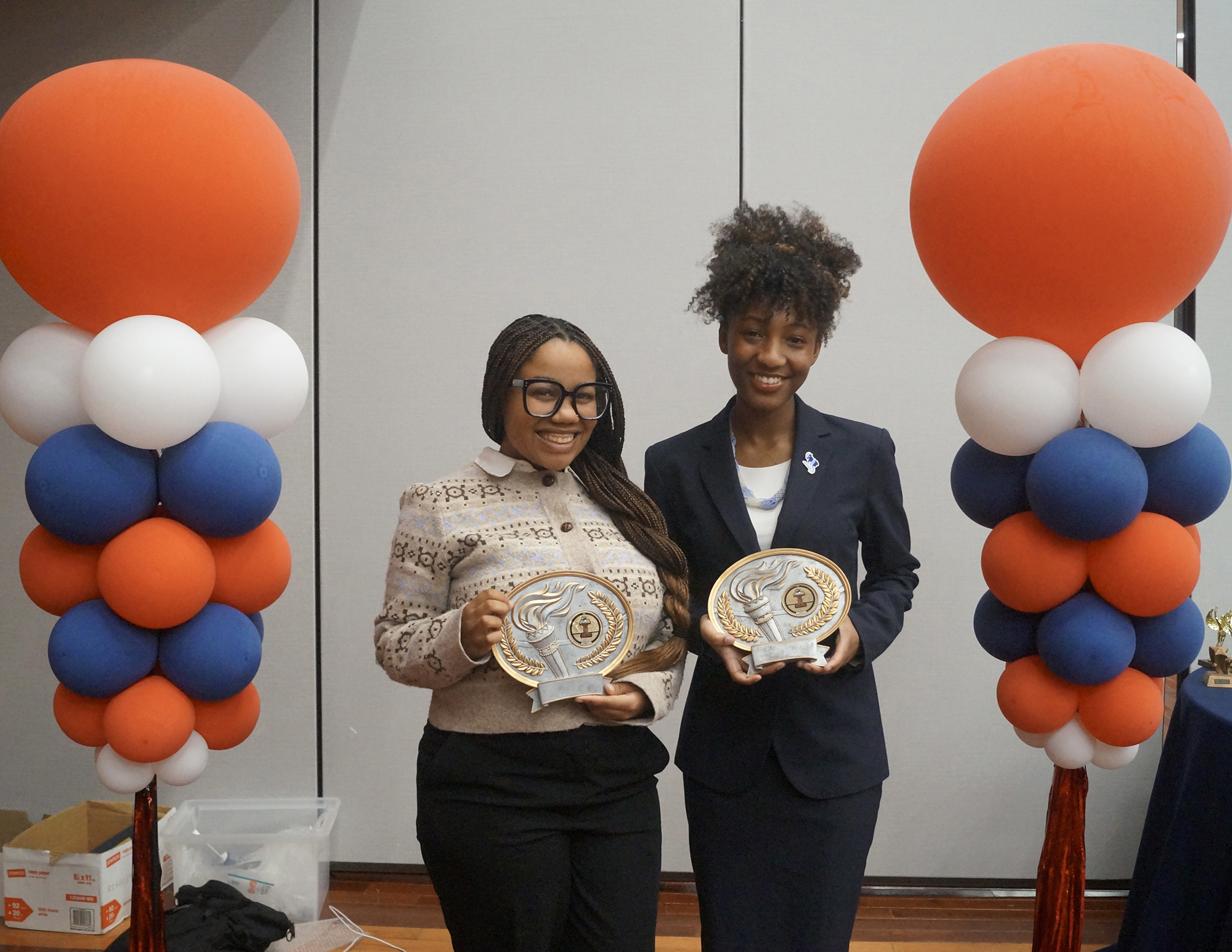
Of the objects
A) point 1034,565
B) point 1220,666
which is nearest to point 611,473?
point 1034,565

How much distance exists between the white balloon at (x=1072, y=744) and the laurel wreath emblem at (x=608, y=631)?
78cm

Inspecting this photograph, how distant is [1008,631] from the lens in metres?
1.65

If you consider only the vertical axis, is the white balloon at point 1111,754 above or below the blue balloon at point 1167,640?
below

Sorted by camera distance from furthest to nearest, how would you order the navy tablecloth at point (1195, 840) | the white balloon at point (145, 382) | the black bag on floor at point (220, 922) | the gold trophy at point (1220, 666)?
the black bag on floor at point (220, 922) < the gold trophy at point (1220, 666) < the navy tablecloth at point (1195, 840) < the white balloon at point (145, 382)

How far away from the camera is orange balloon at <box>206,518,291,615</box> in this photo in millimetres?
1587

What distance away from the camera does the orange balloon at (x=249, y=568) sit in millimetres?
1587

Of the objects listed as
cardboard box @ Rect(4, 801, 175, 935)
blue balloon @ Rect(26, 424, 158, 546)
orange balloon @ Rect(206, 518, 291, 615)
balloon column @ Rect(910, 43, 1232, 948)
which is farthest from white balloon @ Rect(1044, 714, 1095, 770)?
cardboard box @ Rect(4, 801, 175, 935)

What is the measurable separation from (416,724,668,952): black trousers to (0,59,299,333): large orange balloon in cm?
89

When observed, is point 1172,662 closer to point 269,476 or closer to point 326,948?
point 269,476

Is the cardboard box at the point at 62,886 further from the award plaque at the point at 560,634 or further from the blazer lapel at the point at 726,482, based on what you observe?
the blazer lapel at the point at 726,482

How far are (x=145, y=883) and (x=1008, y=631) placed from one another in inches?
63.3

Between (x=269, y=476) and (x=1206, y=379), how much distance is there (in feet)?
4.98

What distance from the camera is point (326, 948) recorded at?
9.04ft

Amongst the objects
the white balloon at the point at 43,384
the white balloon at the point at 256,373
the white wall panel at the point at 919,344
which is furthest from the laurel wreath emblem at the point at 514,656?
the white wall panel at the point at 919,344
